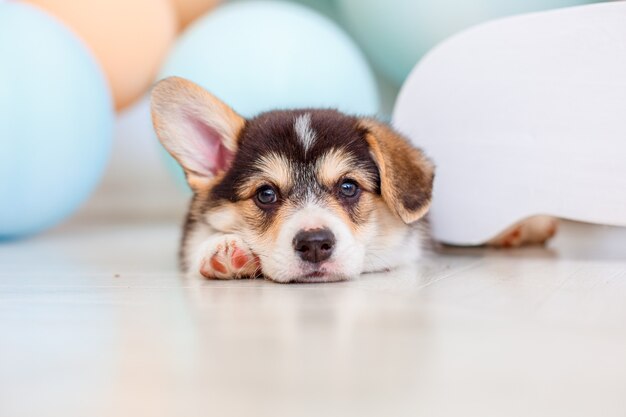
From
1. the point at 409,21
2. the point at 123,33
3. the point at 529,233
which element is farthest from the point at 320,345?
the point at 123,33

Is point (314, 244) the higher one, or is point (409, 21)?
point (409, 21)

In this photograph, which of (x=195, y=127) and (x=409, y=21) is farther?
(x=409, y=21)

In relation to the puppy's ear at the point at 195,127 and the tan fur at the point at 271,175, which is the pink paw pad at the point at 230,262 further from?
the puppy's ear at the point at 195,127

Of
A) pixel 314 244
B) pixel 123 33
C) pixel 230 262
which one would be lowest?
pixel 230 262

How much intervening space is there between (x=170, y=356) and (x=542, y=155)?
145 centimetres

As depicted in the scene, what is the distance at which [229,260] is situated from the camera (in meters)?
1.99

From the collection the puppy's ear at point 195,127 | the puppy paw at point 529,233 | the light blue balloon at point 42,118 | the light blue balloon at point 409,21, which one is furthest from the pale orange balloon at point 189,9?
the puppy paw at point 529,233

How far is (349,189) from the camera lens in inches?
81.4

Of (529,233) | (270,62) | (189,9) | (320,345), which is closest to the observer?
(320,345)

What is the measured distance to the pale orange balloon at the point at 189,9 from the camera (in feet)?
14.1

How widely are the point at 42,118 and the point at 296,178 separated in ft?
4.22

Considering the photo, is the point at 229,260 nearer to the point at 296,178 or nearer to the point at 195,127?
the point at 296,178

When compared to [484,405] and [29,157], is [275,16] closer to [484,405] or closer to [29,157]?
[29,157]

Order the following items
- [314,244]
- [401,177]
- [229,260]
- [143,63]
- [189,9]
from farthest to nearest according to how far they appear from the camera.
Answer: [189,9] → [143,63] → [401,177] → [229,260] → [314,244]
